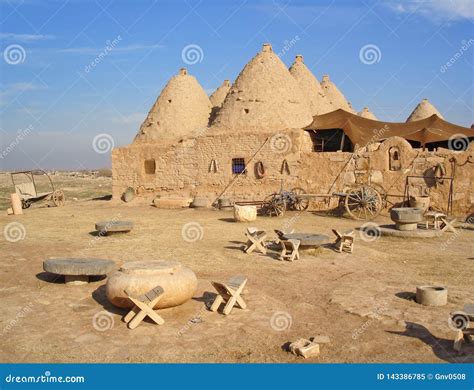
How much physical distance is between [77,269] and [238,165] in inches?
511

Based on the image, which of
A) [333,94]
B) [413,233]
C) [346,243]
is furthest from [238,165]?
[333,94]

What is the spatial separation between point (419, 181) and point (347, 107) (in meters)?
15.4

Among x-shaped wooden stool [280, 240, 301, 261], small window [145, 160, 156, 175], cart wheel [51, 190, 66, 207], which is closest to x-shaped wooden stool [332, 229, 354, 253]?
x-shaped wooden stool [280, 240, 301, 261]

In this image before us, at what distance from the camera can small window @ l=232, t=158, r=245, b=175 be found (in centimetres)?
2011

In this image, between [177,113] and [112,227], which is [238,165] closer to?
[177,113]

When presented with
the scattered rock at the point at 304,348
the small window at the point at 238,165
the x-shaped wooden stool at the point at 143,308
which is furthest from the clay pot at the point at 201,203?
the scattered rock at the point at 304,348

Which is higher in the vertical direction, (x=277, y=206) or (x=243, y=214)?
(x=277, y=206)

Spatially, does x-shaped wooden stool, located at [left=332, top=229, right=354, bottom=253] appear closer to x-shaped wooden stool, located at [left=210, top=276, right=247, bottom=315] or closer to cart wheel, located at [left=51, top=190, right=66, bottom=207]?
x-shaped wooden stool, located at [left=210, top=276, right=247, bottom=315]

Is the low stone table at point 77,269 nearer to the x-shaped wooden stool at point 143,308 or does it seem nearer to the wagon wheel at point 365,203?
the x-shaped wooden stool at point 143,308

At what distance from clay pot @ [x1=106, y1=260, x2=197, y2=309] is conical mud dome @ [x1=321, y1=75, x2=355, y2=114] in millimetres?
24770

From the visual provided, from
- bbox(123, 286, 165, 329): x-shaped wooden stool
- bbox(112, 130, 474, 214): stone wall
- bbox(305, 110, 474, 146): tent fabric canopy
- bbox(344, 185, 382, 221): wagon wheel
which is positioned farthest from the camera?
bbox(305, 110, 474, 146): tent fabric canopy

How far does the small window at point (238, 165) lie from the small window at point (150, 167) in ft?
15.1

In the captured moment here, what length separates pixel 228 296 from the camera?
6.72 meters

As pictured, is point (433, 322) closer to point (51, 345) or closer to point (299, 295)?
point (299, 295)
